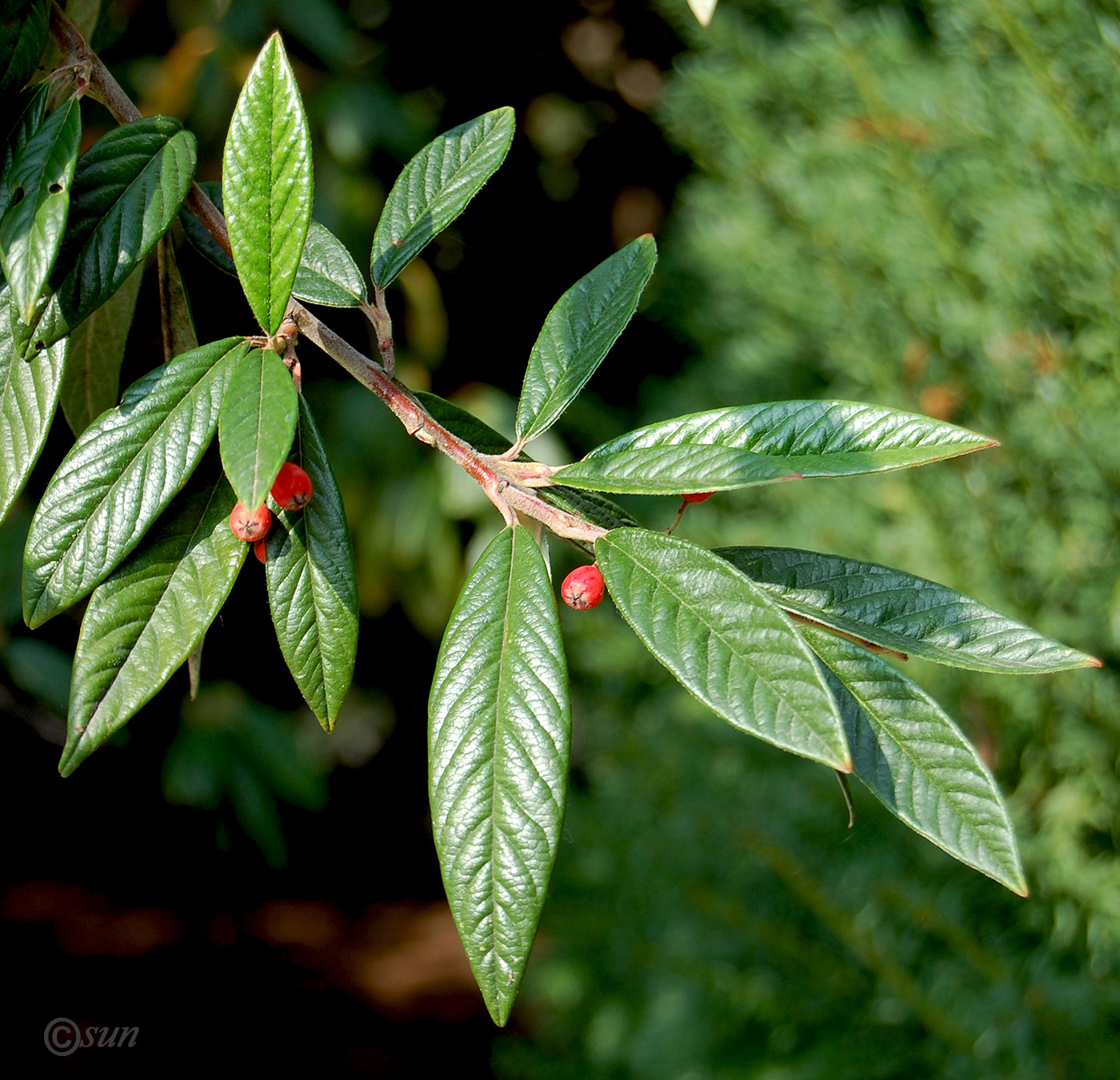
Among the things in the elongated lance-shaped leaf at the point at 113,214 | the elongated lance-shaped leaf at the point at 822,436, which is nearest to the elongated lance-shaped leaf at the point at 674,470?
the elongated lance-shaped leaf at the point at 822,436

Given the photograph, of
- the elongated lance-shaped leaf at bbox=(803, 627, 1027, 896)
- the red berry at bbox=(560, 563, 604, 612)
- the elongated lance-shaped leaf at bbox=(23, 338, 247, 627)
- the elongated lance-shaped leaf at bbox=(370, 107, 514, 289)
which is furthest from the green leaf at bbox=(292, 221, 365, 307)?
the elongated lance-shaped leaf at bbox=(803, 627, 1027, 896)

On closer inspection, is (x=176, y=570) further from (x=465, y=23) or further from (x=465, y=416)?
(x=465, y=23)

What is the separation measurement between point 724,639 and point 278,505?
0.84 ft

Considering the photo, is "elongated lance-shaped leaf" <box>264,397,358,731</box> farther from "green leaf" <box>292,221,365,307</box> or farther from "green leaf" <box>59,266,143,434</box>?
"green leaf" <box>59,266,143,434</box>

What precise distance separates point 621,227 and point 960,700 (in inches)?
62.8

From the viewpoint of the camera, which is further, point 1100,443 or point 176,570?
point 1100,443

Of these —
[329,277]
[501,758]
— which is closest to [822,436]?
[501,758]

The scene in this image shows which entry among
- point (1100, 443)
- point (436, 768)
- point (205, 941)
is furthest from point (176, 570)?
point (205, 941)

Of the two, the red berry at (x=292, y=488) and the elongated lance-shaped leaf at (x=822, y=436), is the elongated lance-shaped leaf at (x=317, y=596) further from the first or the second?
the elongated lance-shaped leaf at (x=822, y=436)

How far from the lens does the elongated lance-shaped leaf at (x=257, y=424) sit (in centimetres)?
42

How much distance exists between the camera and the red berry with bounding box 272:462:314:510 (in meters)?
0.53

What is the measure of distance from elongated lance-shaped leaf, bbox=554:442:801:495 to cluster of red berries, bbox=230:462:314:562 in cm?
14

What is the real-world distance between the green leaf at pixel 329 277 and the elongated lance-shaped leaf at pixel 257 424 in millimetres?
132

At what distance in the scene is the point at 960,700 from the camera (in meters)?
1.48
